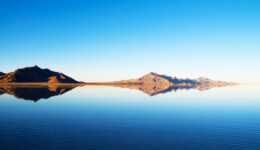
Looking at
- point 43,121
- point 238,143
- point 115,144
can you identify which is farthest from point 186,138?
point 43,121

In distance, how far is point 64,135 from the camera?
1634 cm

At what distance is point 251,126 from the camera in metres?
21.9

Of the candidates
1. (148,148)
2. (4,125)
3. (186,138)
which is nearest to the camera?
(148,148)

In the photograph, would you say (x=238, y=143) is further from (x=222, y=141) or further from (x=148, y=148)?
(x=148, y=148)

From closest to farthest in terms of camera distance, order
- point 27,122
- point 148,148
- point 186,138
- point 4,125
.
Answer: point 148,148 → point 186,138 → point 4,125 → point 27,122

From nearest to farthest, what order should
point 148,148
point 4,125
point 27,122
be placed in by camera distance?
point 148,148, point 4,125, point 27,122

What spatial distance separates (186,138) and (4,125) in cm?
2024

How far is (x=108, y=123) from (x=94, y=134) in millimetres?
4900

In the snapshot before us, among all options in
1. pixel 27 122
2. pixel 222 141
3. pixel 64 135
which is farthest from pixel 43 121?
pixel 222 141

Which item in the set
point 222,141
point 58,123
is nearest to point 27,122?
point 58,123

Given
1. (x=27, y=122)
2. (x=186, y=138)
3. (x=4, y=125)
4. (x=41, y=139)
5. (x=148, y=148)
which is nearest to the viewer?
(x=148, y=148)

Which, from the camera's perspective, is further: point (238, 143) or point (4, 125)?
point (4, 125)

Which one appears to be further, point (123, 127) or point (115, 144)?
point (123, 127)

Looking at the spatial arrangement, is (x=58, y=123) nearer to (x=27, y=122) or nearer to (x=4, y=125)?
(x=27, y=122)
